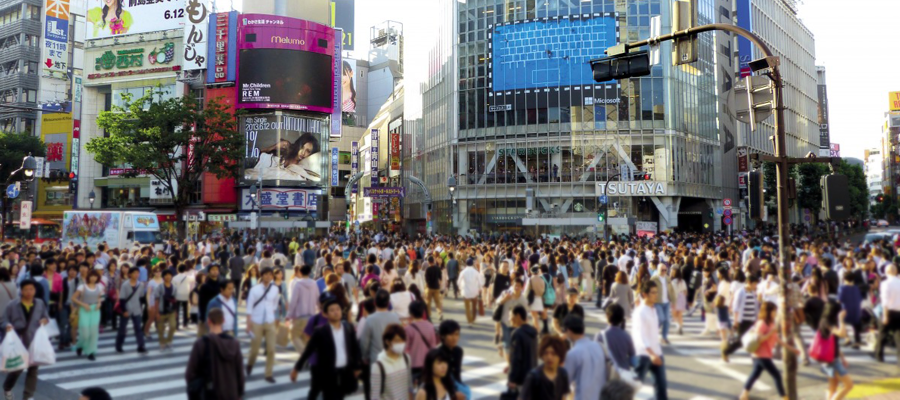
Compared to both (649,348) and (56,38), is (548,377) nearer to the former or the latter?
(649,348)

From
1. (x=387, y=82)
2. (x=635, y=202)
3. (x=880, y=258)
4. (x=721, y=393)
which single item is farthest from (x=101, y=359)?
(x=387, y=82)

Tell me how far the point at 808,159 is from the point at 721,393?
3.89 m

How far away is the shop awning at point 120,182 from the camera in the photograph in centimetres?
6288

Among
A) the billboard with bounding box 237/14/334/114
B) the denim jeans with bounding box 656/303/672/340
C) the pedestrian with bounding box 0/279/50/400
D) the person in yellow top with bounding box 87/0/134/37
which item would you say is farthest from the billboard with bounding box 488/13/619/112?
the pedestrian with bounding box 0/279/50/400

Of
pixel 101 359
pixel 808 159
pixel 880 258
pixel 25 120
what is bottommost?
pixel 101 359

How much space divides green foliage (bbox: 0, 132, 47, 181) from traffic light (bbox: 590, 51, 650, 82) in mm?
66407

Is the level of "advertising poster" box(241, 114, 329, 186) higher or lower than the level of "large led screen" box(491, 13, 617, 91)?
lower

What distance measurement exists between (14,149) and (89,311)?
6392 centimetres

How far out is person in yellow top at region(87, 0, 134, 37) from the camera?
63.5 m

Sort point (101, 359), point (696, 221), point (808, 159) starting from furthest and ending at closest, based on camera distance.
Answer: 1. point (696, 221)
2. point (101, 359)
3. point (808, 159)

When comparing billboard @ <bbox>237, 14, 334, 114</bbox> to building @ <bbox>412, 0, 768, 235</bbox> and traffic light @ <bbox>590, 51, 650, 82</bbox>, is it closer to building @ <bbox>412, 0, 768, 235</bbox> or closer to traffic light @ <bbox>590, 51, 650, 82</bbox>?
building @ <bbox>412, 0, 768, 235</bbox>

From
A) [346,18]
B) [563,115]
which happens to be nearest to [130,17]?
[563,115]

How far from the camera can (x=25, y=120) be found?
242 ft

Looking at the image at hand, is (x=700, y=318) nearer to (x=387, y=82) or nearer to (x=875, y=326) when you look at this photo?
(x=875, y=326)
